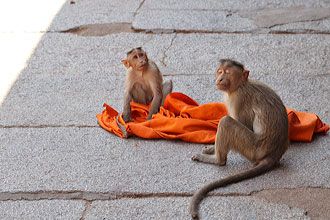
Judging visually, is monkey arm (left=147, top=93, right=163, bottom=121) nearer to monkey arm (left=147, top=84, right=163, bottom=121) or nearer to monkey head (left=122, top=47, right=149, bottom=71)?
monkey arm (left=147, top=84, right=163, bottom=121)

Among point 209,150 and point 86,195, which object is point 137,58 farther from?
point 86,195

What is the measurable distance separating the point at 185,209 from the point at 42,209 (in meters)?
1.18

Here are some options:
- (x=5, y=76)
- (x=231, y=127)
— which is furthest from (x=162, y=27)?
(x=231, y=127)

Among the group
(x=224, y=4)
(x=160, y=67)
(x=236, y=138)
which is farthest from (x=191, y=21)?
(x=236, y=138)

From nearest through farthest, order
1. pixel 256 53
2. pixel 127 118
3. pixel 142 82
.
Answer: pixel 127 118 < pixel 142 82 < pixel 256 53

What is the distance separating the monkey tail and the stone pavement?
0.21ft

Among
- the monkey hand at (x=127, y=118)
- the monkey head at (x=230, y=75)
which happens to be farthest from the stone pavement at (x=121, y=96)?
the monkey head at (x=230, y=75)

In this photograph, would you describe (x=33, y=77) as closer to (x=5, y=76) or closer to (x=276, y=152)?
(x=5, y=76)

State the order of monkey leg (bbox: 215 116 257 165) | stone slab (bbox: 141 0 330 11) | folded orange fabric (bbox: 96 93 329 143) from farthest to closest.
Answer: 1. stone slab (bbox: 141 0 330 11)
2. folded orange fabric (bbox: 96 93 329 143)
3. monkey leg (bbox: 215 116 257 165)

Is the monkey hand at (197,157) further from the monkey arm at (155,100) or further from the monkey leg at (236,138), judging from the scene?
the monkey arm at (155,100)

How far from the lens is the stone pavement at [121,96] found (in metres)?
4.05

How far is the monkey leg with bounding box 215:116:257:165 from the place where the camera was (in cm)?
415

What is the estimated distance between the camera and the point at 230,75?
4.19m

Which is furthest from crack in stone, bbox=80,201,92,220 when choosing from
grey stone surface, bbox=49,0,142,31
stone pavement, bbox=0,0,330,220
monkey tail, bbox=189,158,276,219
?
grey stone surface, bbox=49,0,142,31
